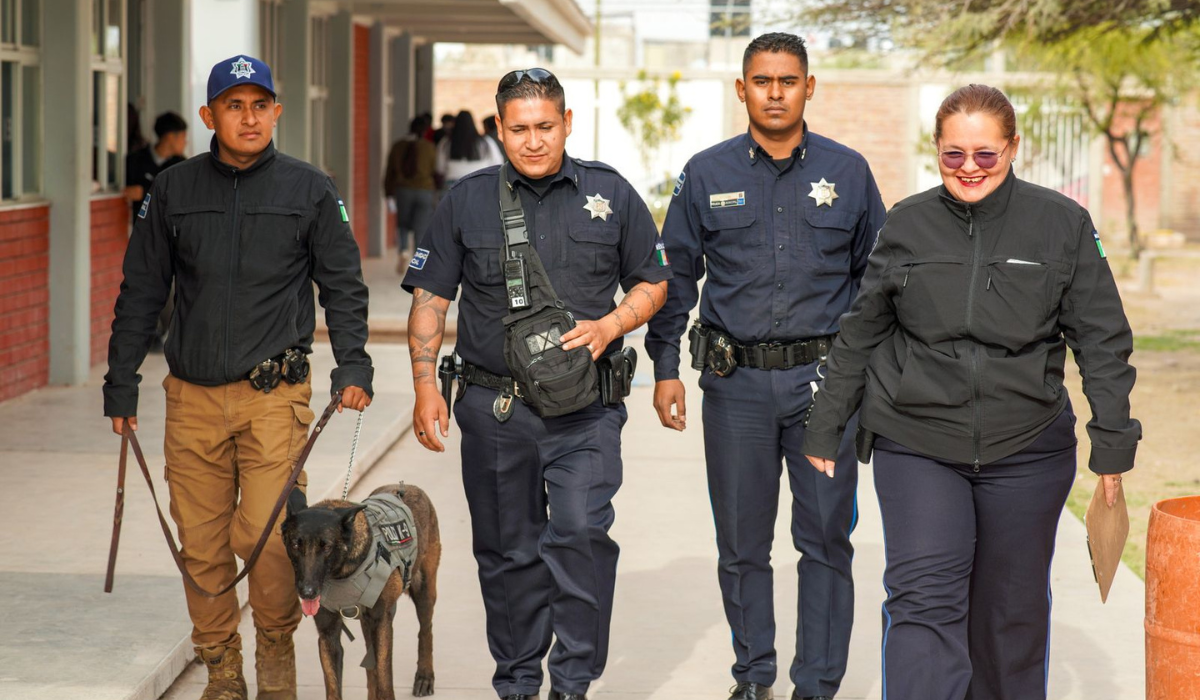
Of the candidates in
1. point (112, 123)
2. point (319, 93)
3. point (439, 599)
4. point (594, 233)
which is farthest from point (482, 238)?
point (319, 93)

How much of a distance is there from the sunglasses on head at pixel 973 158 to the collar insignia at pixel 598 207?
1.17 m

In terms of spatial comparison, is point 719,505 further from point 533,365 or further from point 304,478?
point 304,478

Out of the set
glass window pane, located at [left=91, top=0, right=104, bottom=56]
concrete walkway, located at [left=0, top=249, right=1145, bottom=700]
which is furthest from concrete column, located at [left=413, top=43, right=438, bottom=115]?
concrete walkway, located at [left=0, top=249, right=1145, bottom=700]

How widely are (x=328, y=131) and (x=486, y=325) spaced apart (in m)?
17.6

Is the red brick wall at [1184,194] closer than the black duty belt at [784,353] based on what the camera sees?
No

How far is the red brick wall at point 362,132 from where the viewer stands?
2327cm

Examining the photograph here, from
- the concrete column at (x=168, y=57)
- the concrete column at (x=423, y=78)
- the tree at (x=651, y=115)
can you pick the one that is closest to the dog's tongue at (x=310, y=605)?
the concrete column at (x=168, y=57)

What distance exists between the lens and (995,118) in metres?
3.89

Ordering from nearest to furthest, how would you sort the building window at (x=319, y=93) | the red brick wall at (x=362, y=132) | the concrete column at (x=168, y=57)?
1. the concrete column at (x=168, y=57)
2. the building window at (x=319, y=93)
3. the red brick wall at (x=362, y=132)

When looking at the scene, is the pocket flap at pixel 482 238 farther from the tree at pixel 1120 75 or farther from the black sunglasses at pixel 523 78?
the tree at pixel 1120 75

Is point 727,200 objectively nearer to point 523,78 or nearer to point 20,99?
point 523,78

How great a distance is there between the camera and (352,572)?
4.53 metres

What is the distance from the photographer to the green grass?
16.4 m

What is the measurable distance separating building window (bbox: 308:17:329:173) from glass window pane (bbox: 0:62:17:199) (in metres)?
9.52
